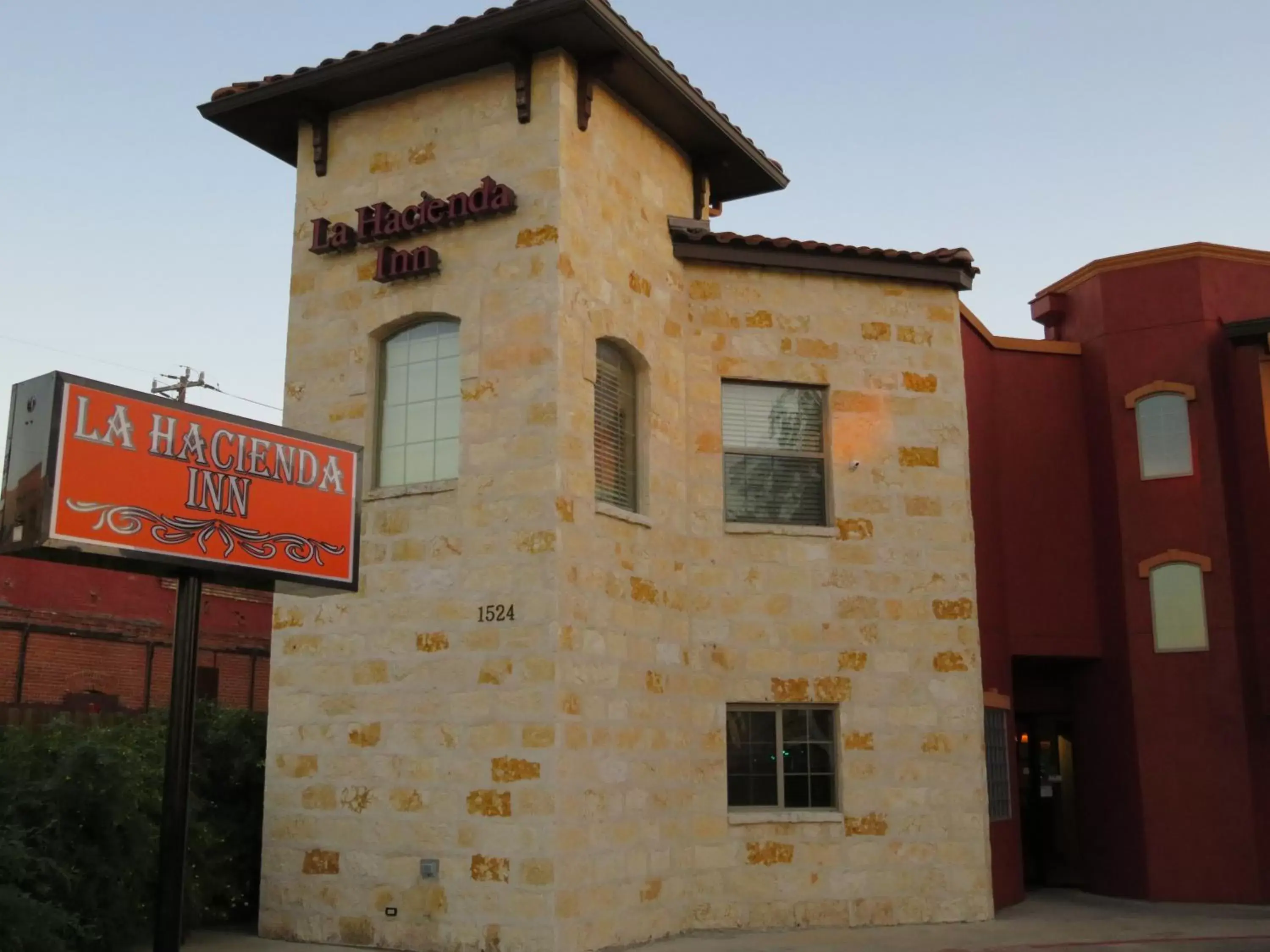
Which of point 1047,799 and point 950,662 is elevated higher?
point 950,662

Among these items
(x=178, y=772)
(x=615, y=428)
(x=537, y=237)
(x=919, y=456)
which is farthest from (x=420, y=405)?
(x=178, y=772)

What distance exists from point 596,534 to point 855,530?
351cm

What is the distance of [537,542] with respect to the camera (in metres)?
12.6

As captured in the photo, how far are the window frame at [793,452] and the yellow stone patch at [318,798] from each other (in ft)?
17.2

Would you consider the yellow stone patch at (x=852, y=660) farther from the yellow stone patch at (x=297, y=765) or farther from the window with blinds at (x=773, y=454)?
the yellow stone patch at (x=297, y=765)

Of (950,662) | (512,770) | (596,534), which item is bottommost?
(512,770)

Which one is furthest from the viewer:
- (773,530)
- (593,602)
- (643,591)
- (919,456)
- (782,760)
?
(919,456)

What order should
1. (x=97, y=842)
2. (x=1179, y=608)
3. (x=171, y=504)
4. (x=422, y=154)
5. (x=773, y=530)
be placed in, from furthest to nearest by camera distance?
(x=1179, y=608) < (x=773, y=530) < (x=422, y=154) < (x=97, y=842) < (x=171, y=504)

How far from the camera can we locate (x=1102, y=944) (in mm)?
13352

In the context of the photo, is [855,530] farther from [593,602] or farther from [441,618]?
[441,618]

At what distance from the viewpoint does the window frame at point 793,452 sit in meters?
15.0

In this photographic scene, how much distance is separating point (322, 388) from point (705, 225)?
189 inches

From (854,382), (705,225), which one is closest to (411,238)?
(705,225)

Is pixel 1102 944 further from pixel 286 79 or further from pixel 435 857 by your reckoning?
pixel 286 79
